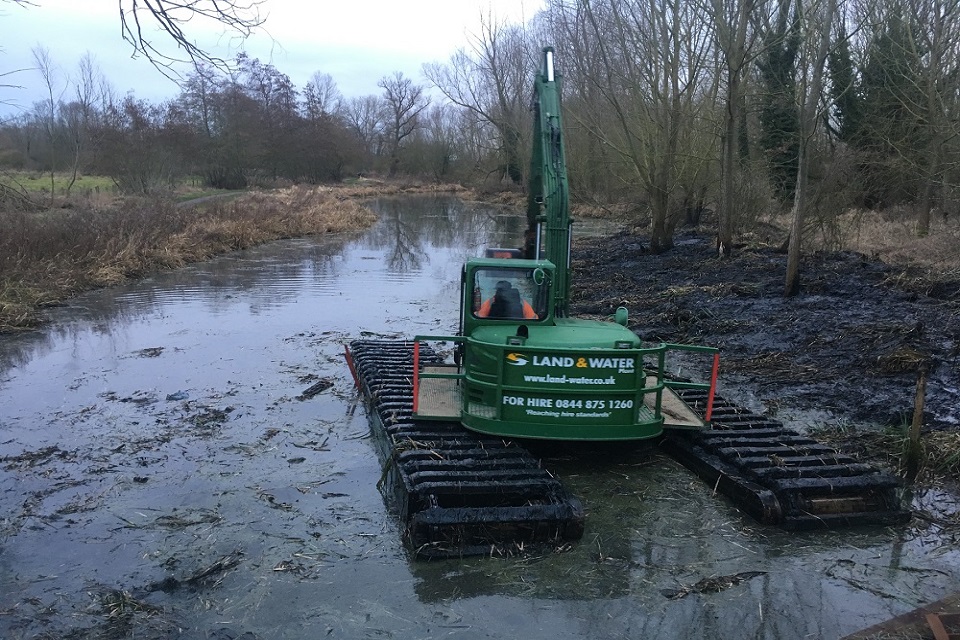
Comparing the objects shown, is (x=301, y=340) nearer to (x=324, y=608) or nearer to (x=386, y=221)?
(x=324, y=608)

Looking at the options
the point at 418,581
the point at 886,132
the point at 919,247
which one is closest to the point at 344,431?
the point at 418,581

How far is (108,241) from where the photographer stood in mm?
18844

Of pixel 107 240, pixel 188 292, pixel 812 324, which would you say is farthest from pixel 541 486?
pixel 107 240

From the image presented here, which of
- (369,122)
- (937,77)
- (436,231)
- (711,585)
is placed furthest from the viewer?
(369,122)

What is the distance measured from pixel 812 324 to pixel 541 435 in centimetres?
745

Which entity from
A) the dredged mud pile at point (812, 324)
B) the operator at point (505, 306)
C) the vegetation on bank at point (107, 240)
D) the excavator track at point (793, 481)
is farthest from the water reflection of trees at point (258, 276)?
the excavator track at point (793, 481)

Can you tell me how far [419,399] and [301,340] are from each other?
19.3ft

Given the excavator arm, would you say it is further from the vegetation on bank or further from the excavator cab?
the vegetation on bank

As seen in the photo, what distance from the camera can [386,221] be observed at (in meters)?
39.9

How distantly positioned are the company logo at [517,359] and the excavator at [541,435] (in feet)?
0.08

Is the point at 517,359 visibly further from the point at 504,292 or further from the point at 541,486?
the point at 504,292

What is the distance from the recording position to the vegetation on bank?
582 inches

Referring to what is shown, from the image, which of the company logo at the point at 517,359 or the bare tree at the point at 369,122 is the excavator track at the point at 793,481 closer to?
the company logo at the point at 517,359

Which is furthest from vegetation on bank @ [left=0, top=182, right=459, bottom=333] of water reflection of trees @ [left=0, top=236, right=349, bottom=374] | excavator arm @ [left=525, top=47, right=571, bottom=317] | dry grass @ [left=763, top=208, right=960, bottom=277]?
dry grass @ [left=763, top=208, right=960, bottom=277]
